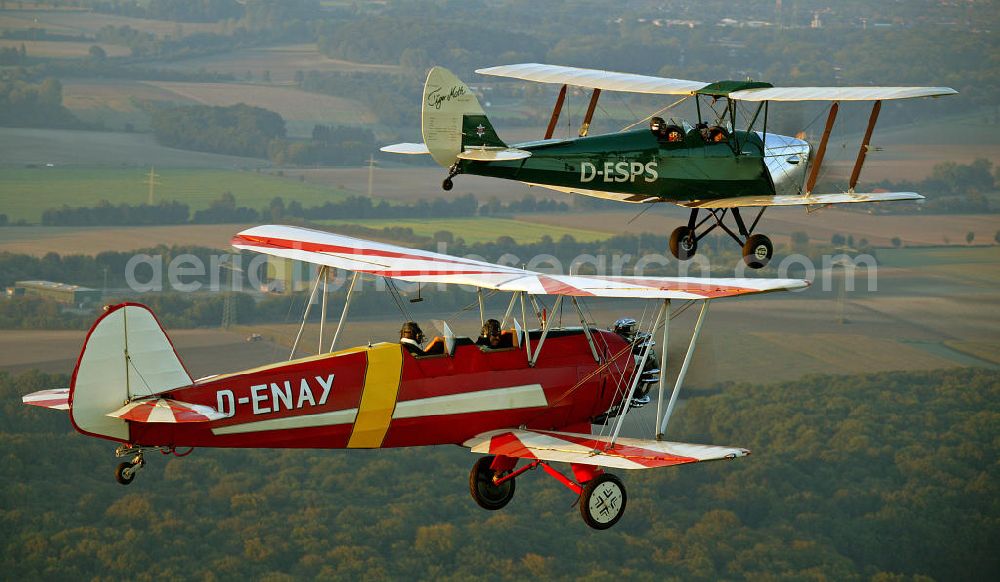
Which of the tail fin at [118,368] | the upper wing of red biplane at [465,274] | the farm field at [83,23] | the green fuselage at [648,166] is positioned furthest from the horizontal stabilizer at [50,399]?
the farm field at [83,23]

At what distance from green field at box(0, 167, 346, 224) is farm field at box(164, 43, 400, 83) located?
3600cm

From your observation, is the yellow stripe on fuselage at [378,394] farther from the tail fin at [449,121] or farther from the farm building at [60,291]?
the farm building at [60,291]

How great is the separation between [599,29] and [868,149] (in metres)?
174

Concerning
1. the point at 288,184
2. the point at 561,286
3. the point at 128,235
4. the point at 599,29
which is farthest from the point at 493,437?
the point at 599,29

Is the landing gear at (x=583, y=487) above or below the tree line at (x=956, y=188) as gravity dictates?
above

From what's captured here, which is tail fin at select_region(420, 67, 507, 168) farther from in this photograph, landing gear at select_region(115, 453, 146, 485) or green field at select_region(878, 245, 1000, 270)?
green field at select_region(878, 245, 1000, 270)

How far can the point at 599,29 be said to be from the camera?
645 feet

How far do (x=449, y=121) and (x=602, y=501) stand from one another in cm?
643

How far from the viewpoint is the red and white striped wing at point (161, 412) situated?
1831 centimetres

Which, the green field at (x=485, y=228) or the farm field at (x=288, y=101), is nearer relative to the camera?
the green field at (x=485, y=228)

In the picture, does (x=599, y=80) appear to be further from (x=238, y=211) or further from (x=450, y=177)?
(x=238, y=211)

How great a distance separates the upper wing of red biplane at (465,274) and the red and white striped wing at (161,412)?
12.5 ft

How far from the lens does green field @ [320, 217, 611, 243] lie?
4616 inches

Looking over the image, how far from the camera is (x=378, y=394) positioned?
20047mm
